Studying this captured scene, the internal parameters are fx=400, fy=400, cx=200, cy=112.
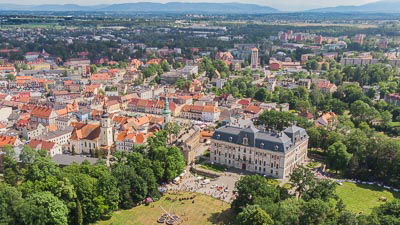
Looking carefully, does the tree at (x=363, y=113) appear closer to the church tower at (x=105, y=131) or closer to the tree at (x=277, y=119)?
the tree at (x=277, y=119)

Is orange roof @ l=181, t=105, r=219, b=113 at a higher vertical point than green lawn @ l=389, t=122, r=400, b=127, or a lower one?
higher

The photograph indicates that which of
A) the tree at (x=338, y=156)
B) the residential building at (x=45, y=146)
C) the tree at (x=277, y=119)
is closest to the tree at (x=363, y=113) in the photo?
the tree at (x=277, y=119)

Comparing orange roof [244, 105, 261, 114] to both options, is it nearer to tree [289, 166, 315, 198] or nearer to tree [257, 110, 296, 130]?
tree [257, 110, 296, 130]

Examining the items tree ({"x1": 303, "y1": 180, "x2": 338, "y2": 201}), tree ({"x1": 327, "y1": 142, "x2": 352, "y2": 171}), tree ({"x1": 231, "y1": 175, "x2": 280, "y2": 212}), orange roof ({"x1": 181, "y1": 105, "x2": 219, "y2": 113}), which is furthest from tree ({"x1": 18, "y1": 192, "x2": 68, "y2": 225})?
orange roof ({"x1": 181, "y1": 105, "x2": 219, "y2": 113})

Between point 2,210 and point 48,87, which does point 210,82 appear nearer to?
point 48,87

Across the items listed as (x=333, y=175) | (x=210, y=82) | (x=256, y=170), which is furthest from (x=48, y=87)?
(x=333, y=175)

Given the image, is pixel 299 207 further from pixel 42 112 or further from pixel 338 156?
pixel 42 112
